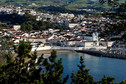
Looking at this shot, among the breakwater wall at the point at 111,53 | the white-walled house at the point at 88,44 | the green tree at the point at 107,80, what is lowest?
the white-walled house at the point at 88,44

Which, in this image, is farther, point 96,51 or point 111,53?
point 96,51

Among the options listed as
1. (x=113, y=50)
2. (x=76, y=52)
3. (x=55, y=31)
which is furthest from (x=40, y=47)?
(x=55, y=31)

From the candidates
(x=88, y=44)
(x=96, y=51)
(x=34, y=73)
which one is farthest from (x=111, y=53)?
(x=34, y=73)

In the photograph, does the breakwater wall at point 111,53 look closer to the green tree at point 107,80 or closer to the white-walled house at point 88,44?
the white-walled house at point 88,44

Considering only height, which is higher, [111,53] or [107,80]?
[107,80]

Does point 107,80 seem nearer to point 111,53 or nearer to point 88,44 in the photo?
point 111,53

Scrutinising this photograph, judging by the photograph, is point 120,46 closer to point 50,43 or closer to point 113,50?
point 113,50

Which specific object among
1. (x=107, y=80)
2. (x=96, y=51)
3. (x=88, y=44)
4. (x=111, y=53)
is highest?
(x=107, y=80)

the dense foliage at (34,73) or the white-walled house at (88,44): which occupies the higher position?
the dense foliage at (34,73)

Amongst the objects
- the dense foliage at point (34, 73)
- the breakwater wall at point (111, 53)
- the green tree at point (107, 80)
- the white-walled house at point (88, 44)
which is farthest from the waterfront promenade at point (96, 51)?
the green tree at point (107, 80)

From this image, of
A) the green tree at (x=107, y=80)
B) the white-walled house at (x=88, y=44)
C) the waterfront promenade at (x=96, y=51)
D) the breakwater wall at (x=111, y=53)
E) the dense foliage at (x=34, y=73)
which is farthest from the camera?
the white-walled house at (x=88, y=44)

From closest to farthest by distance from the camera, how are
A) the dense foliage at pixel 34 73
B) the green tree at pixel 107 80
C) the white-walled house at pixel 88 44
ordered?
the green tree at pixel 107 80, the dense foliage at pixel 34 73, the white-walled house at pixel 88 44

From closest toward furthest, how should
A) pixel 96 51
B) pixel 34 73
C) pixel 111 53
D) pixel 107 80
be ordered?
pixel 107 80 < pixel 34 73 < pixel 111 53 < pixel 96 51
